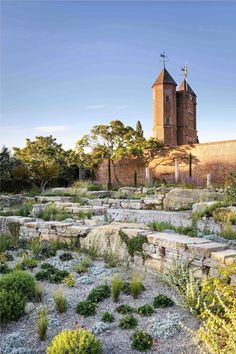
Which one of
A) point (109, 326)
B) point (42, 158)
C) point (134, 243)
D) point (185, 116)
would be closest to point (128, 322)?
point (109, 326)

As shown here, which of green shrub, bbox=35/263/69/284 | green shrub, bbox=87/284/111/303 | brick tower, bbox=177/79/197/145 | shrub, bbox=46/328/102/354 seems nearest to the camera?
shrub, bbox=46/328/102/354

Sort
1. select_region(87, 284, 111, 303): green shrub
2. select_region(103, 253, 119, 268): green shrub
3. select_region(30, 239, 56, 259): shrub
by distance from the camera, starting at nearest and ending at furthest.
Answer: select_region(87, 284, 111, 303): green shrub → select_region(103, 253, 119, 268): green shrub → select_region(30, 239, 56, 259): shrub

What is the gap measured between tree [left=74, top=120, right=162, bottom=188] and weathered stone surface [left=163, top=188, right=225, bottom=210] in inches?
405

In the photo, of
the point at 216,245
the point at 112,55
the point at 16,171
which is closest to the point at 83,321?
the point at 216,245

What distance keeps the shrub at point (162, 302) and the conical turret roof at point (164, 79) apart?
1081 inches

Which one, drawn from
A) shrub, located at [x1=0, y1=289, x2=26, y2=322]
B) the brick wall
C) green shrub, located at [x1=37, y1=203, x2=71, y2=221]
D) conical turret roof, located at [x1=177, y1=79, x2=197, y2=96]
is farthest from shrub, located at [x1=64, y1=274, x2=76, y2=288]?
conical turret roof, located at [x1=177, y1=79, x2=197, y2=96]

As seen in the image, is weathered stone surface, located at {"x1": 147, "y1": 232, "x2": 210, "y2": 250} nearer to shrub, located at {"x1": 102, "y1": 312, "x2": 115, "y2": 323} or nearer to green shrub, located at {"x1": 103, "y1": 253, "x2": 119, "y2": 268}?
green shrub, located at {"x1": 103, "y1": 253, "x2": 119, "y2": 268}

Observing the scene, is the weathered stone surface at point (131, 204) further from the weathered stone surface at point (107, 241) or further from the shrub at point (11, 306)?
the shrub at point (11, 306)

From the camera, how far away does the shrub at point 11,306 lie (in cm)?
384

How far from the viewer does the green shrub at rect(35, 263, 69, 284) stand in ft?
15.9

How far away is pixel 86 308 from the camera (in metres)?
3.93

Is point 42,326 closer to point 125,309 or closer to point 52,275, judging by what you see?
point 125,309

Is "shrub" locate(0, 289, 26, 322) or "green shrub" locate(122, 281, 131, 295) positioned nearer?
"shrub" locate(0, 289, 26, 322)

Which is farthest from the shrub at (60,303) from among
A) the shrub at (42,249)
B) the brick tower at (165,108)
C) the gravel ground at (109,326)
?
the brick tower at (165,108)
